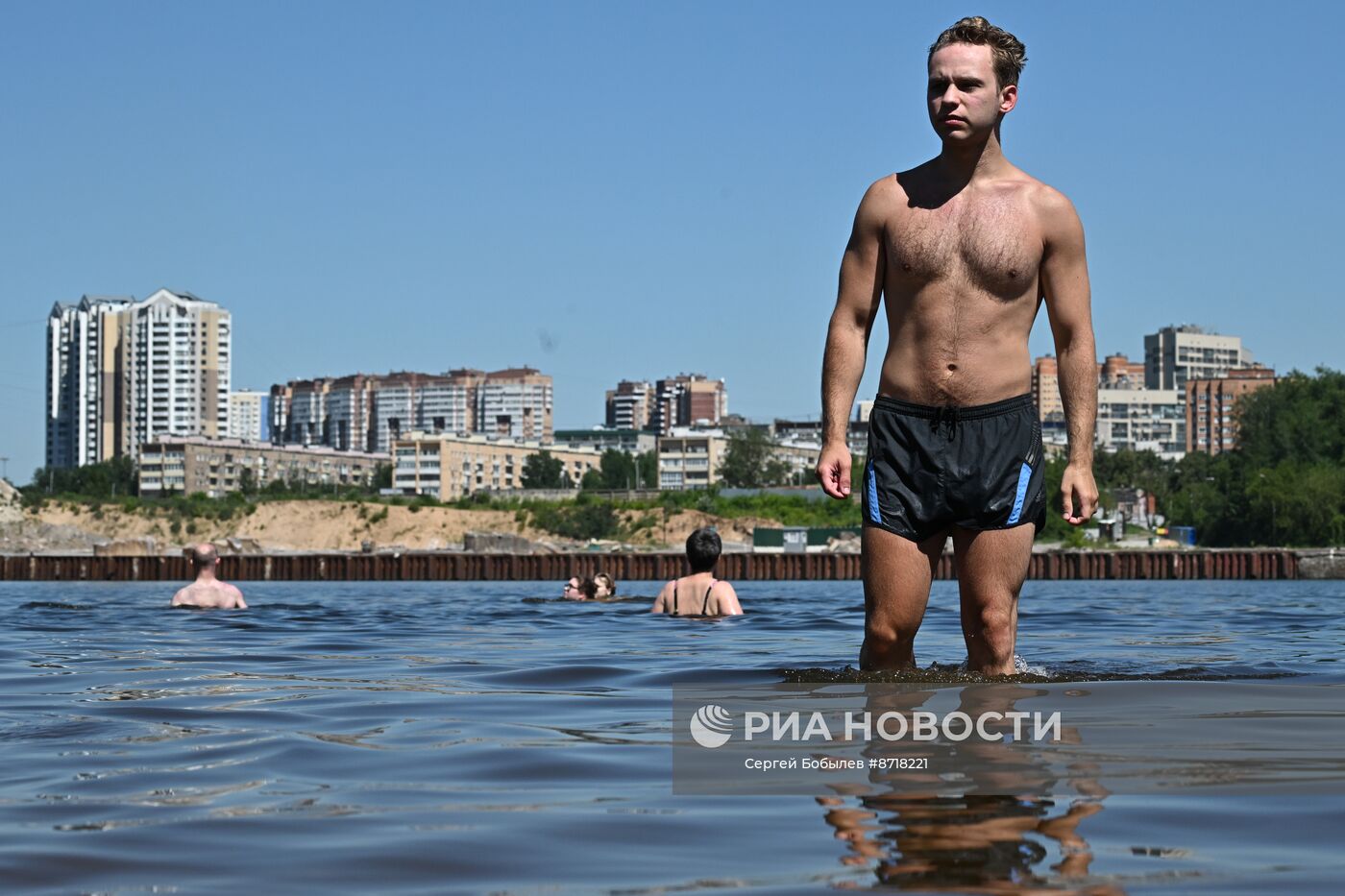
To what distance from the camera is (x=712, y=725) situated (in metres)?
4.28

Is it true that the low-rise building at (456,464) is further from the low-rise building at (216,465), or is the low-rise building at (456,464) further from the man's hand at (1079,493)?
the man's hand at (1079,493)

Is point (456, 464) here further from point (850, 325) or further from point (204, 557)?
point (850, 325)

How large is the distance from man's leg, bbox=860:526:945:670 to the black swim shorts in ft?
0.14

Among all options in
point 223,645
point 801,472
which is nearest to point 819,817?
point 223,645

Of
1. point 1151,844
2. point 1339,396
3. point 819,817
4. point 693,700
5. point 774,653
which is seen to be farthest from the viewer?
point 1339,396

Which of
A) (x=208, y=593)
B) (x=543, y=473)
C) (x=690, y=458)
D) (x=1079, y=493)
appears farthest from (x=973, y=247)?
(x=690, y=458)

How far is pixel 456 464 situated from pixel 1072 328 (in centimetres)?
17303

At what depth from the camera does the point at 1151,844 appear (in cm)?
264

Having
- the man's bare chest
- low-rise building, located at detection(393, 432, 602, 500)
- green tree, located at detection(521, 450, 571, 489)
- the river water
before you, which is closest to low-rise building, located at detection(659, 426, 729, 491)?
low-rise building, located at detection(393, 432, 602, 500)

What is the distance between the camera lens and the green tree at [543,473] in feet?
576

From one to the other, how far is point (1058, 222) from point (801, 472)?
567 ft

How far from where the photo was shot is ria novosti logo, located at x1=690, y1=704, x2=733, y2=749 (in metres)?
4.03

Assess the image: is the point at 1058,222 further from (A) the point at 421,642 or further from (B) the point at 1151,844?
(A) the point at 421,642

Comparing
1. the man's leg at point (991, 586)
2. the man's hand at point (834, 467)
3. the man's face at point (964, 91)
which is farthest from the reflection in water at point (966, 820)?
the man's face at point (964, 91)
